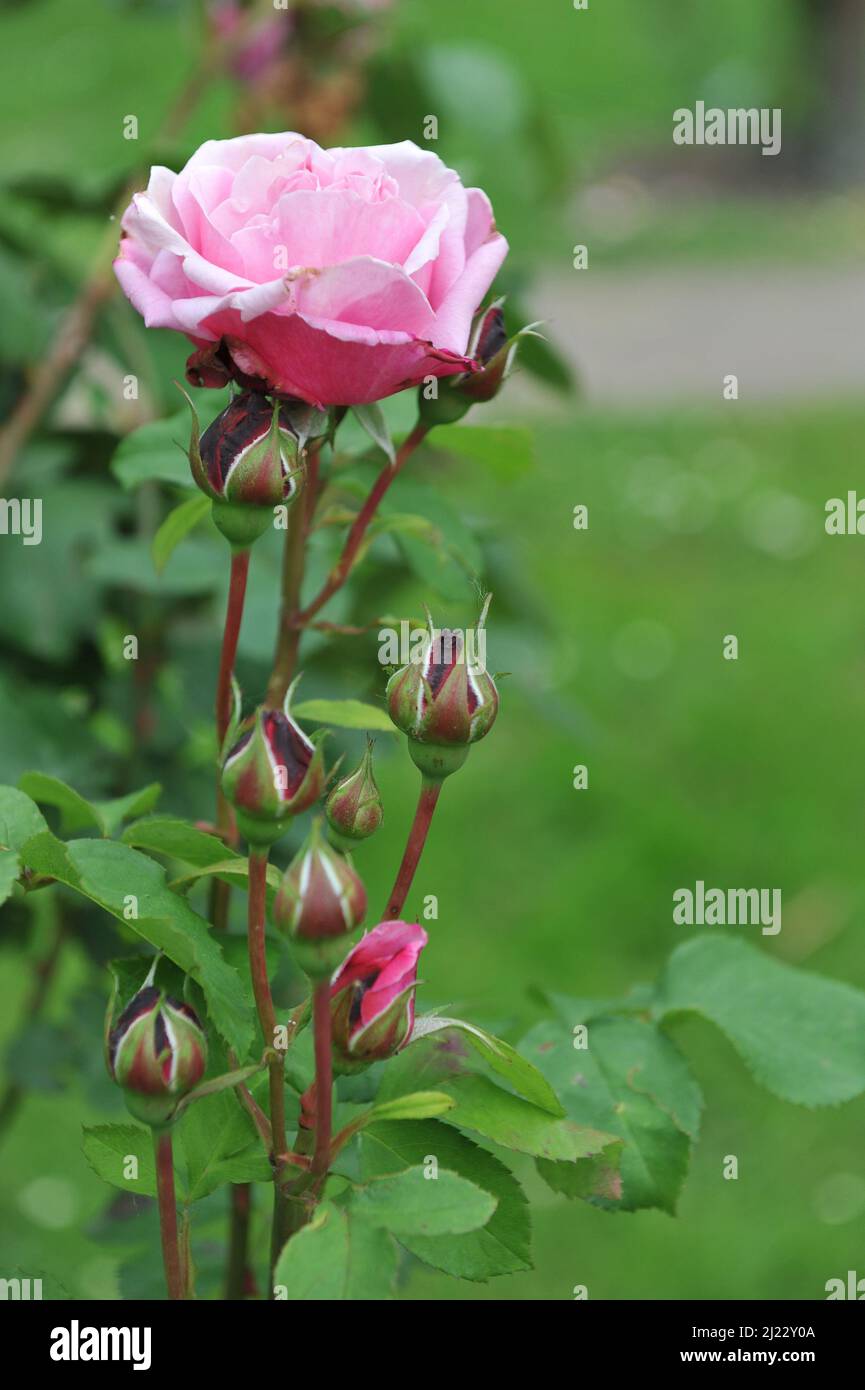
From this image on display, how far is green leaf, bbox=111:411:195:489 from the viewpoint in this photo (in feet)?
2.61

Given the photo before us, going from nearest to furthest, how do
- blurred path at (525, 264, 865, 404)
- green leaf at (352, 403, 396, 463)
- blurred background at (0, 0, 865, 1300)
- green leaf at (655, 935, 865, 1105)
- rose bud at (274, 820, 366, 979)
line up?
rose bud at (274, 820, 366, 979)
green leaf at (352, 403, 396, 463)
green leaf at (655, 935, 865, 1105)
blurred background at (0, 0, 865, 1300)
blurred path at (525, 264, 865, 404)

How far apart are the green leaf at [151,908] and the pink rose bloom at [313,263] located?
0.17m

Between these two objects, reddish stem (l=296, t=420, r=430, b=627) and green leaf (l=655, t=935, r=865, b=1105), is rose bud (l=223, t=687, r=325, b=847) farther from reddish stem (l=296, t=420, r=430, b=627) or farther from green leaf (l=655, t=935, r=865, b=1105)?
green leaf (l=655, t=935, r=865, b=1105)

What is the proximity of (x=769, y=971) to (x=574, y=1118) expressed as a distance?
141 millimetres

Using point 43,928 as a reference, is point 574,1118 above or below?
below

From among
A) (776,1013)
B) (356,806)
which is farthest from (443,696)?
(776,1013)

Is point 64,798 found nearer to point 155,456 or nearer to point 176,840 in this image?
point 176,840

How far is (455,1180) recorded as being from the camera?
1.80 feet

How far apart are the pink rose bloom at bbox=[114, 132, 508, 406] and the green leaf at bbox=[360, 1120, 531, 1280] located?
26 cm

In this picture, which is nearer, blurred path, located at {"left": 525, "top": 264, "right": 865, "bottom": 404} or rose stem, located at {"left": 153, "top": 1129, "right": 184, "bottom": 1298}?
rose stem, located at {"left": 153, "top": 1129, "right": 184, "bottom": 1298}

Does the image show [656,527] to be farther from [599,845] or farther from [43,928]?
[43,928]

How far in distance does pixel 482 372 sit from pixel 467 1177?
11.4 inches

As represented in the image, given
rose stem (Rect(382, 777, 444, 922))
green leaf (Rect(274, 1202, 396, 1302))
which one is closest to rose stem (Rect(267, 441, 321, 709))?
rose stem (Rect(382, 777, 444, 922))
